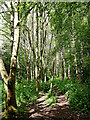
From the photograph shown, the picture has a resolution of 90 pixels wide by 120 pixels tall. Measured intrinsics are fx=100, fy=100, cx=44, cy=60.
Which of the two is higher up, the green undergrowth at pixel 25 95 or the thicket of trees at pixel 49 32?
the thicket of trees at pixel 49 32

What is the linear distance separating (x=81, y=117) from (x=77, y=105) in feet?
2.06

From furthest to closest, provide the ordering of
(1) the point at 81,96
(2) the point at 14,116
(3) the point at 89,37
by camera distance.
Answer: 1. (3) the point at 89,37
2. (1) the point at 81,96
3. (2) the point at 14,116

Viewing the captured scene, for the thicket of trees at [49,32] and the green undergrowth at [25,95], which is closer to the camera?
the thicket of trees at [49,32]

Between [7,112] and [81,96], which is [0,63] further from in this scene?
[81,96]

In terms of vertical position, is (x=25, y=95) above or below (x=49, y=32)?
below

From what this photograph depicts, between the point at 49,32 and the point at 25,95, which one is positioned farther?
the point at 49,32

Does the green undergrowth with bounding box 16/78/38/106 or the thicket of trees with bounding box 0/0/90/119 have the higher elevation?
the thicket of trees with bounding box 0/0/90/119

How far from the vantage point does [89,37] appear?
6.40 metres

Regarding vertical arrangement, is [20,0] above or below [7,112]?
above

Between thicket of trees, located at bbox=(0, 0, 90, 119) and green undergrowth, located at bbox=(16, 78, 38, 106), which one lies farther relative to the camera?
green undergrowth, located at bbox=(16, 78, 38, 106)

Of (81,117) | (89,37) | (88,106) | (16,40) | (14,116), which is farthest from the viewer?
(89,37)

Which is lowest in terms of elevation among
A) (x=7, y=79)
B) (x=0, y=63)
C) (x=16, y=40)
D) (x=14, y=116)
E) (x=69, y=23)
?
(x=14, y=116)

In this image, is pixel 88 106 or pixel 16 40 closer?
pixel 16 40

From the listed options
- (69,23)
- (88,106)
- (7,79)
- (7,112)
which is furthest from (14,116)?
(69,23)
